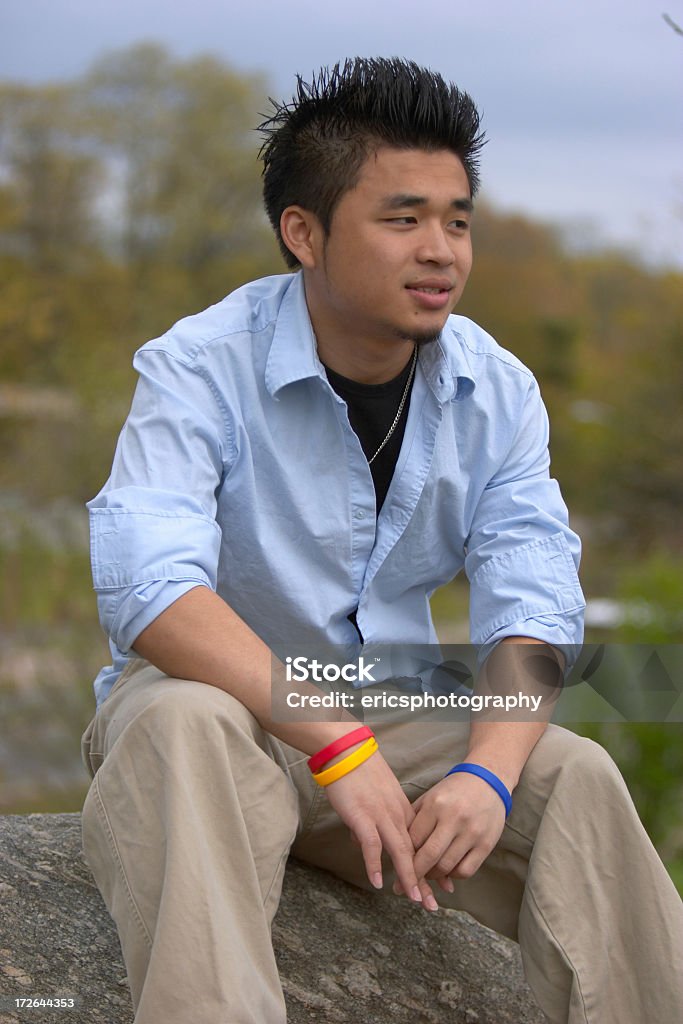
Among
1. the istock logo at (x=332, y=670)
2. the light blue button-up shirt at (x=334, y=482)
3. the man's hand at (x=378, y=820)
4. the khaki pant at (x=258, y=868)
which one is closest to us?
the khaki pant at (x=258, y=868)

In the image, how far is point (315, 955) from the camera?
2.30 m

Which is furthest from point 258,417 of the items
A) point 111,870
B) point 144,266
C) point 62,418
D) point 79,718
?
point 144,266

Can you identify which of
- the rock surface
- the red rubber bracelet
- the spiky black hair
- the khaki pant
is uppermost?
the spiky black hair

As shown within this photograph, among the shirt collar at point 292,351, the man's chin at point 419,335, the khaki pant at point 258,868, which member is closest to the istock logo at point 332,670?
the khaki pant at point 258,868

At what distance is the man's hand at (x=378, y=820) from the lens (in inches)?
74.2

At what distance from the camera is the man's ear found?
7.44 ft

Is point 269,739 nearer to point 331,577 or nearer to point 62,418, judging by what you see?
point 331,577

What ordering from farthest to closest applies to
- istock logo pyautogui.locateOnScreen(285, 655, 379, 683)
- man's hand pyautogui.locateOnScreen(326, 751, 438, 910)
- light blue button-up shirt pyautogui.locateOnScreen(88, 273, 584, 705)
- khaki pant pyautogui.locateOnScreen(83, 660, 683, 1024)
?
1. istock logo pyautogui.locateOnScreen(285, 655, 379, 683)
2. light blue button-up shirt pyautogui.locateOnScreen(88, 273, 584, 705)
3. man's hand pyautogui.locateOnScreen(326, 751, 438, 910)
4. khaki pant pyautogui.locateOnScreen(83, 660, 683, 1024)

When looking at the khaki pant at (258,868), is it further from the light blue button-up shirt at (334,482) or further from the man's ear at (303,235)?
the man's ear at (303,235)

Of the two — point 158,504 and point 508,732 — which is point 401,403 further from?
point 508,732

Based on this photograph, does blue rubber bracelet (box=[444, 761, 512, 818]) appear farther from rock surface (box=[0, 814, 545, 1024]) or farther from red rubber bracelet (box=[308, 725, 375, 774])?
rock surface (box=[0, 814, 545, 1024])

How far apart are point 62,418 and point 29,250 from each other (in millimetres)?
15158

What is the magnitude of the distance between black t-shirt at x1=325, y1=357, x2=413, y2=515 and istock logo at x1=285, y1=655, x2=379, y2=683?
32 cm

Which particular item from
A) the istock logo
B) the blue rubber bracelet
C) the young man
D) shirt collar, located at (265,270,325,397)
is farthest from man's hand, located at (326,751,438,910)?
shirt collar, located at (265,270,325,397)
